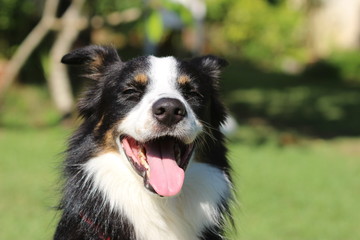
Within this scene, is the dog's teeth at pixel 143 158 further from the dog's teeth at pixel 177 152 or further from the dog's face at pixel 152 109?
the dog's teeth at pixel 177 152

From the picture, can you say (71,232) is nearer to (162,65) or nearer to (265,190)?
(162,65)

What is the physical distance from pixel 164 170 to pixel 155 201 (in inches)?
10.7

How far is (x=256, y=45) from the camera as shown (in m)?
25.5

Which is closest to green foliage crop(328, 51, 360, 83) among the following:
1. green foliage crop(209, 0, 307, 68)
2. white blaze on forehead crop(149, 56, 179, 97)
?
green foliage crop(209, 0, 307, 68)

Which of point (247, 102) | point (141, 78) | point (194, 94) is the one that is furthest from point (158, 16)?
point (247, 102)

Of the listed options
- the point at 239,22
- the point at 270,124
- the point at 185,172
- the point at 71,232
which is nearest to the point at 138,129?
the point at 185,172

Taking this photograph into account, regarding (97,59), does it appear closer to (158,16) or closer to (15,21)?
(158,16)

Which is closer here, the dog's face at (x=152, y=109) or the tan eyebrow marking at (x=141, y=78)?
the dog's face at (x=152, y=109)

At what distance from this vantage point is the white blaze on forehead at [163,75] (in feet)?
12.7

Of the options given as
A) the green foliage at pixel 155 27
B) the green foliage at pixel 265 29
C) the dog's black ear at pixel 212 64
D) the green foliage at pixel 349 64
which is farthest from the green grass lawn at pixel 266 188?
the green foliage at pixel 265 29

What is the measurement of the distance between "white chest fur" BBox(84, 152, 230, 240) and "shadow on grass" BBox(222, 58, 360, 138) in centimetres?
947

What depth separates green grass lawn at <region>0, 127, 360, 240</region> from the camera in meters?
6.61

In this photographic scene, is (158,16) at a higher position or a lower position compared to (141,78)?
lower

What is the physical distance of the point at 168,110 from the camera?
3.56 metres
